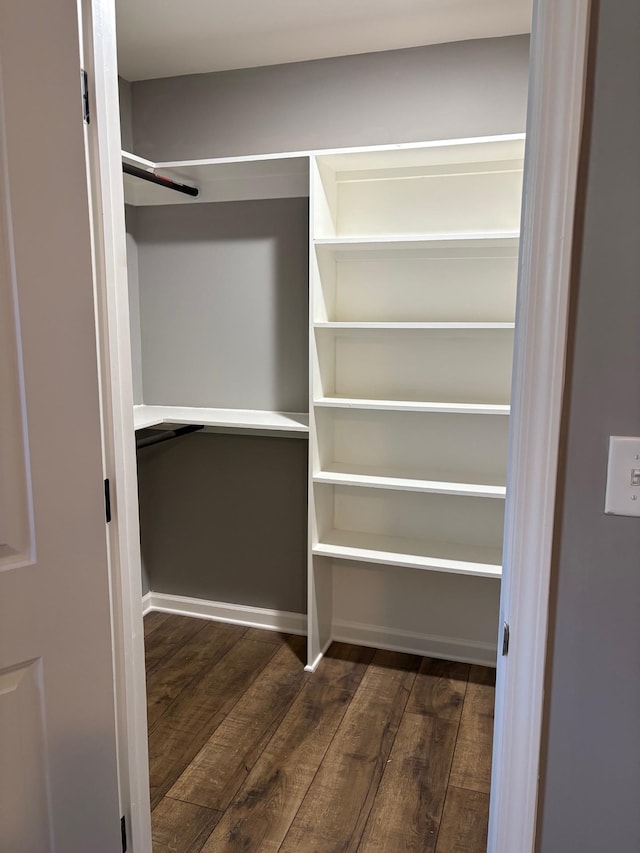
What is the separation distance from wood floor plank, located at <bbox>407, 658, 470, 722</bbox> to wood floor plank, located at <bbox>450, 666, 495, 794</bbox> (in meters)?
0.03

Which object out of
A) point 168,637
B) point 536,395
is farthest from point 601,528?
point 168,637

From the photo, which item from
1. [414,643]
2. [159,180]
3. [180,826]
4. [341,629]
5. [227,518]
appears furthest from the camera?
[227,518]

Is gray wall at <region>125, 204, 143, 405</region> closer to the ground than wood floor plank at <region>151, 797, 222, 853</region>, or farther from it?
farther from it

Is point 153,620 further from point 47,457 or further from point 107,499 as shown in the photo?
point 47,457

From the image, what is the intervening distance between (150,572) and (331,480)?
1.28m

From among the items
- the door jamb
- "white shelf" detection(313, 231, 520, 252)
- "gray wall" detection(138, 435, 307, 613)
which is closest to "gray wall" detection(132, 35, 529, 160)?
"white shelf" detection(313, 231, 520, 252)

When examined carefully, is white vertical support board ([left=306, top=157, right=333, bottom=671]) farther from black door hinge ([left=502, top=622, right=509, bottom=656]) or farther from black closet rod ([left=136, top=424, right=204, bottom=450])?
black door hinge ([left=502, top=622, right=509, bottom=656])

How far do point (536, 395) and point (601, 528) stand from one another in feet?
0.68

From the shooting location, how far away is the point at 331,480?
8.55 ft

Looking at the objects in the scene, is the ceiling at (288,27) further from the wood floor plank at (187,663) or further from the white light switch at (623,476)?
the wood floor plank at (187,663)

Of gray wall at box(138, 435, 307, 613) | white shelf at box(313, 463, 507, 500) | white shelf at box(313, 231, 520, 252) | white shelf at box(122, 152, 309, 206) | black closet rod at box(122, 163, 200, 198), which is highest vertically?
white shelf at box(122, 152, 309, 206)

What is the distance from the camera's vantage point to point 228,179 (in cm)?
275

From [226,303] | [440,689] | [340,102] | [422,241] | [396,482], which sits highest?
[340,102]

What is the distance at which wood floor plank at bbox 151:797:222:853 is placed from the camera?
1.79m
